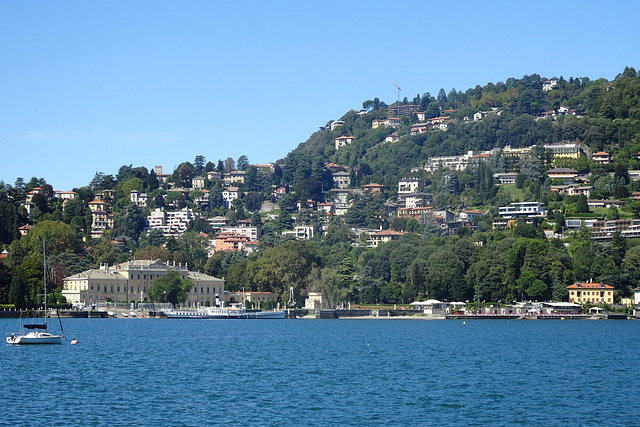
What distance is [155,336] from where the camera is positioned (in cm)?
6700

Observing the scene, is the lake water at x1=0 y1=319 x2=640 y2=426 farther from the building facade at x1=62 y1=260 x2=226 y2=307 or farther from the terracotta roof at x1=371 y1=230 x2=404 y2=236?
the terracotta roof at x1=371 y1=230 x2=404 y2=236

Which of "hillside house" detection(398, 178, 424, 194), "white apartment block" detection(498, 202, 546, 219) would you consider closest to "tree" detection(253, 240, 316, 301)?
"white apartment block" detection(498, 202, 546, 219)

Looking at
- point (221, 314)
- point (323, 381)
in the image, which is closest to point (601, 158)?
point (221, 314)

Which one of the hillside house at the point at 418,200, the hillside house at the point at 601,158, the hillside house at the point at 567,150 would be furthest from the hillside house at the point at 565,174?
the hillside house at the point at 418,200

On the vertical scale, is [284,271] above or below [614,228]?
below

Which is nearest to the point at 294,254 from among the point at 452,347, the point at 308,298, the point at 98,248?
the point at 308,298

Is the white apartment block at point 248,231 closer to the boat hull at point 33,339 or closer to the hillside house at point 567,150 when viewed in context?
the hillside house at point 567,150

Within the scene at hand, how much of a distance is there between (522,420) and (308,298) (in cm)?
8602

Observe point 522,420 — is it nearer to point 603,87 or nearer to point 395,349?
point 395,349

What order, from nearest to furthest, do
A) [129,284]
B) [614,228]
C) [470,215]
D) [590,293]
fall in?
1. [590,293]
2. [129,284]
3. [614,228]
4. [470,215]

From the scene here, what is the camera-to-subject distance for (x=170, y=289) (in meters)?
112

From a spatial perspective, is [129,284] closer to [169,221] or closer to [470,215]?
[470,215]

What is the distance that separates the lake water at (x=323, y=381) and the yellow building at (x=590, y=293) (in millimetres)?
30762

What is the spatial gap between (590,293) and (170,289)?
46760mm
